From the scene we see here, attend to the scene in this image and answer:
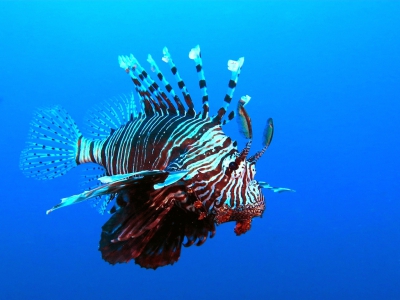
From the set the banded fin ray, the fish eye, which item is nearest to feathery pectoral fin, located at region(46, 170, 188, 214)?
the fish eye

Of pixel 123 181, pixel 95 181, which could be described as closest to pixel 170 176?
pixel 123 181

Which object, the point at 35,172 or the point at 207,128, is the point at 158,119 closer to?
the point at 207,128

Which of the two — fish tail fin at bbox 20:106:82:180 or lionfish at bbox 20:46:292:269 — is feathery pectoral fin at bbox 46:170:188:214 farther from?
fish tail fin at bbox 20:106:82:180

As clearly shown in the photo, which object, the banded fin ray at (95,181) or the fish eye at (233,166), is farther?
the banded fin ray at (95,181)

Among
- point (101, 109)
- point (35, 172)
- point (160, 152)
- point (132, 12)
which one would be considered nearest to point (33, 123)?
point (35, 172)

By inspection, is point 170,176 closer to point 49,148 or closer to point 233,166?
point 233,166

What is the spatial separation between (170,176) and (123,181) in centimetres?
27

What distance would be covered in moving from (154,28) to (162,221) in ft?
69.2

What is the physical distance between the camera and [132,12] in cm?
2123

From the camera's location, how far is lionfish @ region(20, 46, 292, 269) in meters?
2.36

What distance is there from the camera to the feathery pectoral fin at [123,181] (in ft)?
6.82

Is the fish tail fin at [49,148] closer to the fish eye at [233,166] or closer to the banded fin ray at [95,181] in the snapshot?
the banded fin ray at [95,181]

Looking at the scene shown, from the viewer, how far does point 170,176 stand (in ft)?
7.33

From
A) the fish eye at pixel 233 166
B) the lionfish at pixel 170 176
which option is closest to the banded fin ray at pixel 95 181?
the lionfish at pixel 170 176
